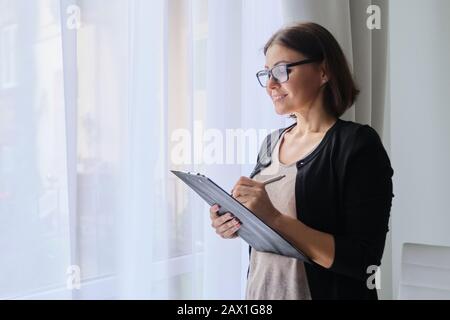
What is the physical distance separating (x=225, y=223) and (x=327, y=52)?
348mm

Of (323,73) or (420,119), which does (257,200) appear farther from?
(420,119)

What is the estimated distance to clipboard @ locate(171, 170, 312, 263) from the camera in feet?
2.14

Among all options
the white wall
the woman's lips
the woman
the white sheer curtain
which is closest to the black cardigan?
the woman

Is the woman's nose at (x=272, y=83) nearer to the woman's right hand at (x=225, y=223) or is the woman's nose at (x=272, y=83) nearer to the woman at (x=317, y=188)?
the woman at (x=317, y=188)

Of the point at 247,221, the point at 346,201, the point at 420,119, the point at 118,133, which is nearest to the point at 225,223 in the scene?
the point at 247,221

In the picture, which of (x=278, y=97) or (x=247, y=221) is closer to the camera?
(x=247, y=221)

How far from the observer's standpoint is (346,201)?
2.37 ft

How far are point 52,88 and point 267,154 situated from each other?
1.39 feet

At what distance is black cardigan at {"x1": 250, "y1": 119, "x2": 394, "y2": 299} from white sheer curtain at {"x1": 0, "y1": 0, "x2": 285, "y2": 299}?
318 millimetres

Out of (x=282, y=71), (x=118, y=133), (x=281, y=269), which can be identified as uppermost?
(x=282, y=71)

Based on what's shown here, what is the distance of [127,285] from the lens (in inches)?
35.5

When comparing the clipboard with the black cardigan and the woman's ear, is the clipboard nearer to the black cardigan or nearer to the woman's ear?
the black cardigan
